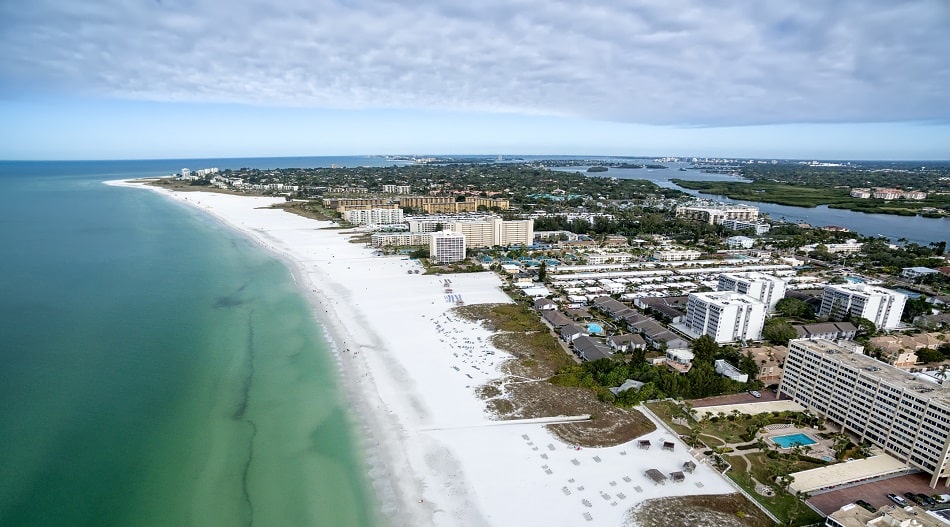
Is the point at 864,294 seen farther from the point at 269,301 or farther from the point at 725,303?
the point at 269,301

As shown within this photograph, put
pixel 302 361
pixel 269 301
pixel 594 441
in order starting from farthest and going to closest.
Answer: pixel 269 301
pixel 302 361
pixel 594 441

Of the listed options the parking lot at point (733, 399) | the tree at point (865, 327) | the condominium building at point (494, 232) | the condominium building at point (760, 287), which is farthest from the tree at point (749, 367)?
the condominium building at point (494, 232)

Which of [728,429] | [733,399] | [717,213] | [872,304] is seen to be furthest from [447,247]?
[717,213]

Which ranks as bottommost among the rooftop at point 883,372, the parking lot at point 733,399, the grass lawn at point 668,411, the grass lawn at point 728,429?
the grass lawn at point 728,429

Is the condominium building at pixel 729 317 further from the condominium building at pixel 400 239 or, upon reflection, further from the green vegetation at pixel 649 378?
the condominium building at pixel 400 239

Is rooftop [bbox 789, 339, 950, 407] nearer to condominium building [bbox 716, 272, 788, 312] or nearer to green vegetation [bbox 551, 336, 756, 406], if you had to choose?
green vegetation [bbox 551, 336, 756, 406]

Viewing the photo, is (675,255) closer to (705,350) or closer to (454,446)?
(705,350)

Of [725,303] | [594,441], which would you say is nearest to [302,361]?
[594,441]
